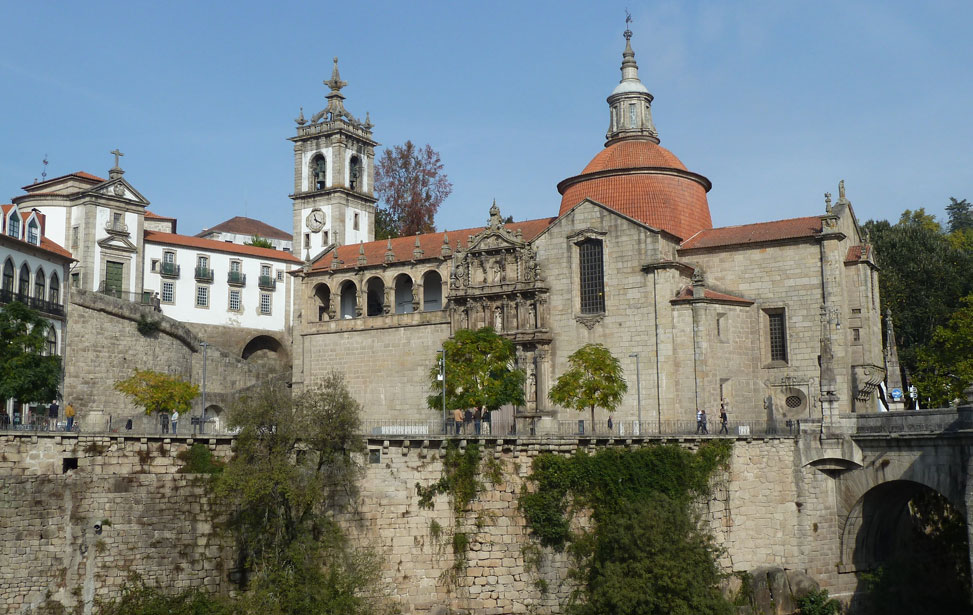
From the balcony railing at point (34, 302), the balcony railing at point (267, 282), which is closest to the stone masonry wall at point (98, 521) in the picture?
the balcony railing at point (34, 302)

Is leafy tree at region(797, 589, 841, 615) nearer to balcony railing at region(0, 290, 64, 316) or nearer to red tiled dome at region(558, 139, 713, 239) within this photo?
red tiled dome at region(558, 139, 713, 239)

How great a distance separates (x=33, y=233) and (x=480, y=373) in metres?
26.1

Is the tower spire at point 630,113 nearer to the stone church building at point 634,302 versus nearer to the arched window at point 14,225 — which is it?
the stone church building at point 634,302

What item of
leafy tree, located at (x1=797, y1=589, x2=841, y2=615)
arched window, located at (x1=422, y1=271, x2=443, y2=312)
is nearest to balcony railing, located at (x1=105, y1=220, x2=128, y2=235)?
arched window, located at (x1=422, y1=271, x2=443, y2=312)

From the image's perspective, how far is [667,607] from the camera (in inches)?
1499

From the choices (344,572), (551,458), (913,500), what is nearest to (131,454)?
(344,572)

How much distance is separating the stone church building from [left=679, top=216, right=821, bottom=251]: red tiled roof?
0.12 metres

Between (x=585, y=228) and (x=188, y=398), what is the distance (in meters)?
22.7

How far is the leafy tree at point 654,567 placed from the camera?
125 feet

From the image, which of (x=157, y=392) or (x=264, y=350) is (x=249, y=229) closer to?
(x=264, y=350)

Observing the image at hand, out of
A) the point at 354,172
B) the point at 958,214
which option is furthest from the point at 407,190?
the point at 958,214

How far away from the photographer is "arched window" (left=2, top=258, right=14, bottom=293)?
179ft

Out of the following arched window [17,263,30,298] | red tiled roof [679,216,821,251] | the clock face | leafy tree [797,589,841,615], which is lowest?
leafy tree [797,589,841,615]

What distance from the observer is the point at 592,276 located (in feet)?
188
